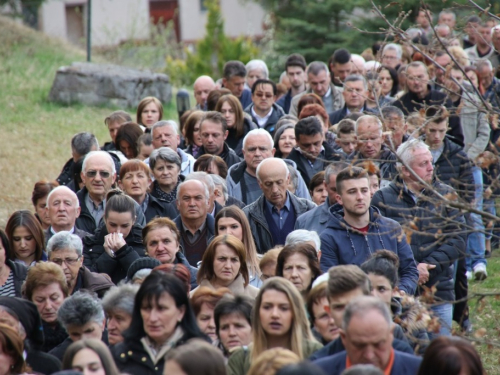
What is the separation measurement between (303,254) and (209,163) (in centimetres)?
360

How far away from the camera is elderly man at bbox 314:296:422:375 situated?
5625mm

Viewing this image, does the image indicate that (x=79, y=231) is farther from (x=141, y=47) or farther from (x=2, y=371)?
(x=141, y=47)

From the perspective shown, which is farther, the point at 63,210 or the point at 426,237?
the point at 63,210

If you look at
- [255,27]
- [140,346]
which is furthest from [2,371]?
[255,27]

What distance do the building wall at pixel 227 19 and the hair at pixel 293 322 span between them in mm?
42579

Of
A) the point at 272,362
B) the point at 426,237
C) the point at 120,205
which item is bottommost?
the point at 426,237

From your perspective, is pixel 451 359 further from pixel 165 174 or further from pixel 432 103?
pixel 432 103

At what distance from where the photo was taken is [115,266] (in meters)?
9.28

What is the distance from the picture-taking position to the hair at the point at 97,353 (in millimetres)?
6027

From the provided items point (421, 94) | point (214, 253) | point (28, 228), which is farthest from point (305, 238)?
point (421, 94)

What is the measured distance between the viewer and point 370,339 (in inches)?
221

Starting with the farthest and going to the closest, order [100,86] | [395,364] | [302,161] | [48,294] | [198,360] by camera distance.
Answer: [100,86], [302,161], [48,294], [395,364], [198,360]

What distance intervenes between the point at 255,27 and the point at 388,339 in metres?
44.7

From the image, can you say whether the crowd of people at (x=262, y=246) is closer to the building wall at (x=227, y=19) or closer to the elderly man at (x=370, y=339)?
the elderly man at (x=370, y=339)
